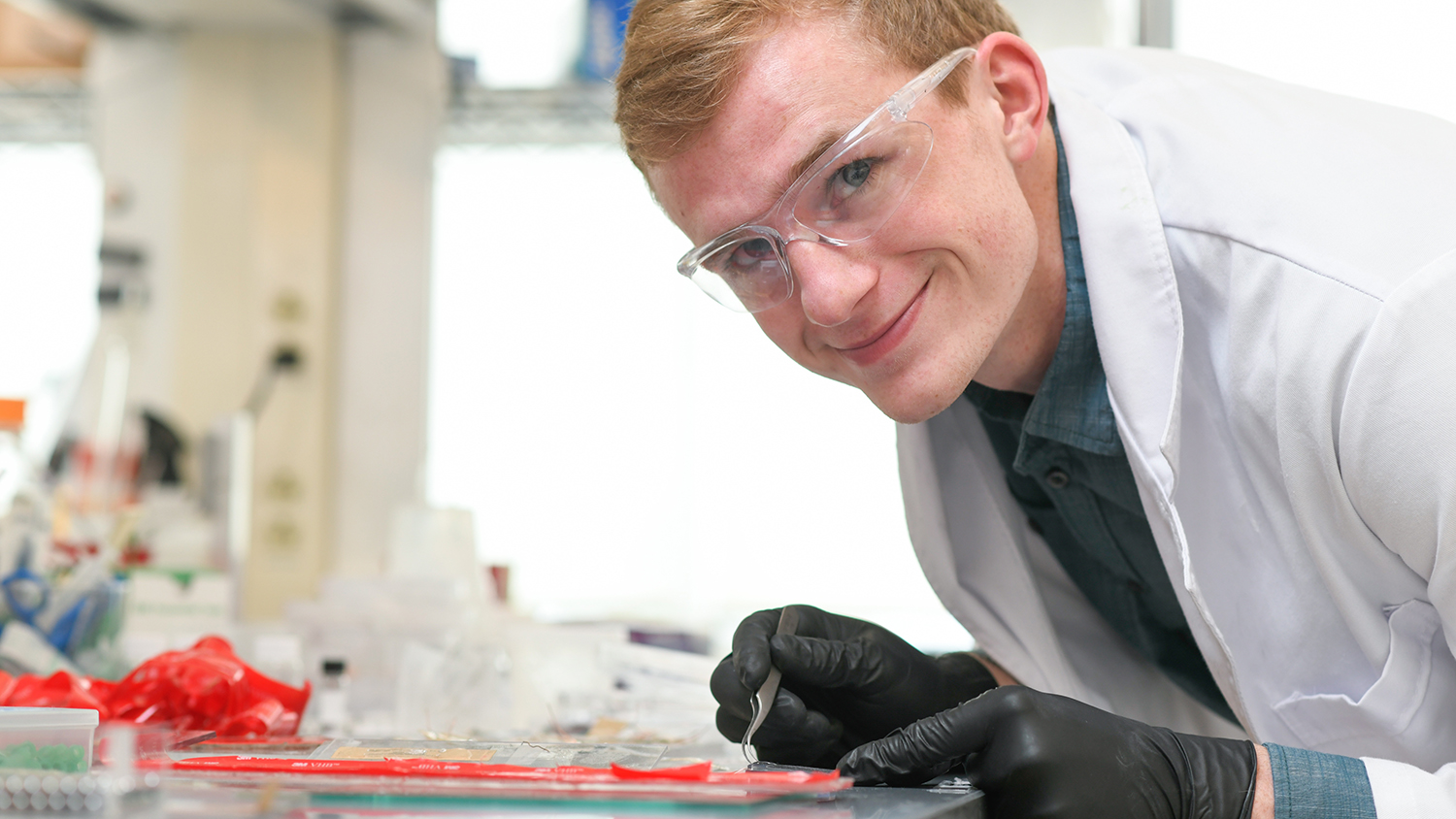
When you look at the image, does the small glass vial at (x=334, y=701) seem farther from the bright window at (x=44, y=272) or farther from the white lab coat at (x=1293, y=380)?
the bright window at (x=44, y=272)

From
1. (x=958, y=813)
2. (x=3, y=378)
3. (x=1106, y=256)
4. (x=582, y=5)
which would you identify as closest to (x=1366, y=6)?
(x=582, y=5)

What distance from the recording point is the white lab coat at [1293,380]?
30.1 inches

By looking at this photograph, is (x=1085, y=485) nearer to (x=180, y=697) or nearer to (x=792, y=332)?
(x=792, y=332)

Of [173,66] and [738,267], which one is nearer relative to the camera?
[738,267]

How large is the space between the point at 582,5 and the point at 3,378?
99.9 inches

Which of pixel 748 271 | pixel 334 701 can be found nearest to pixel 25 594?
pixel 334 701

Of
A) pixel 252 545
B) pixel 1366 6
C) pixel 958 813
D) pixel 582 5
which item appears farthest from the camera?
pixel 582 5

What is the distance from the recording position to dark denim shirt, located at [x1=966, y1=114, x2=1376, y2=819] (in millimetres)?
1037

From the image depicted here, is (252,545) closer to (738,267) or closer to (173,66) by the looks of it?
(173,66)

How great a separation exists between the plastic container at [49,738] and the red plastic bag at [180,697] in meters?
0.26

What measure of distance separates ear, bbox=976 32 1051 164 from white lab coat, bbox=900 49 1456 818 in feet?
0.15

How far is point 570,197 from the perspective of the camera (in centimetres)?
426

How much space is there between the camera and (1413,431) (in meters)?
0.75

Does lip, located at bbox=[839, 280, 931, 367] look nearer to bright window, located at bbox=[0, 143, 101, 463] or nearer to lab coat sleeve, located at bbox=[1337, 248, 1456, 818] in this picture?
lab coat sleeve, located at bbox=[1337, 248, 1456, 818]
